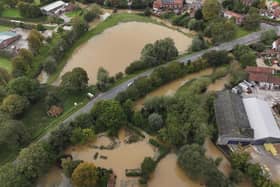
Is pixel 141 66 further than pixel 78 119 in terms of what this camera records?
Yes

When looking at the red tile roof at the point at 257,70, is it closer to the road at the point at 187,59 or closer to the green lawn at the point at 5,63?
the road at the point at 187,59

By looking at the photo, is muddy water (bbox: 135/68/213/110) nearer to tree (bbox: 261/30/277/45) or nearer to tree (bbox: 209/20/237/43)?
tree (bbox: 209/20/237/43)

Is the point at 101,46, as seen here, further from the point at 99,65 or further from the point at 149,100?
the point at 149,100

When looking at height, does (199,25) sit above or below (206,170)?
above

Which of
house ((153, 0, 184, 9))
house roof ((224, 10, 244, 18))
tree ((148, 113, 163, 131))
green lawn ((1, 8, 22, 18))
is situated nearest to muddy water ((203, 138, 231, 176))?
tree ((148, 113, 163, 131))

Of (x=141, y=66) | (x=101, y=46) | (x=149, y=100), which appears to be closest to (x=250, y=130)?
(x=149, y=100)

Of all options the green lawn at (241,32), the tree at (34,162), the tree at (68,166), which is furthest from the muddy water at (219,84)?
the tree at (34,162)

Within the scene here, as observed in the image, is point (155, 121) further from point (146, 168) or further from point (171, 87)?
point (171, 87)
